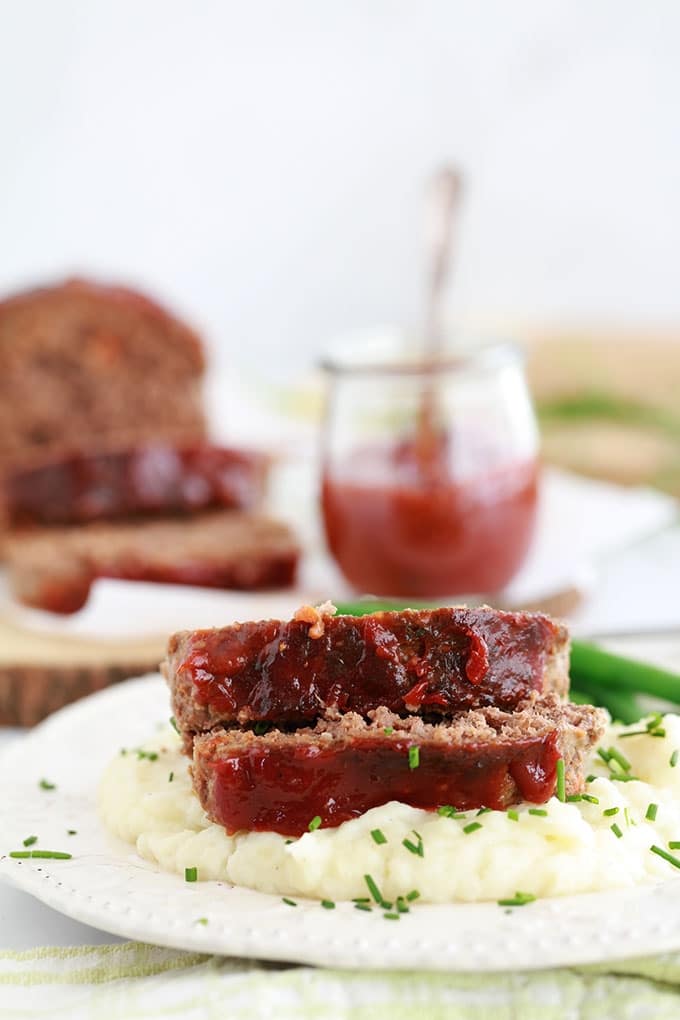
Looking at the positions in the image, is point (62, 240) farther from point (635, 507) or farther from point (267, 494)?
point (635, 507)

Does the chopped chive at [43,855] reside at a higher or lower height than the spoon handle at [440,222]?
lower

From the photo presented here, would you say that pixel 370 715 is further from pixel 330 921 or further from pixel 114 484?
pixel 114 484

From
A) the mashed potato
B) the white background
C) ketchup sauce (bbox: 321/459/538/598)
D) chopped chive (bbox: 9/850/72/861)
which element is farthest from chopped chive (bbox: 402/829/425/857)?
the white background

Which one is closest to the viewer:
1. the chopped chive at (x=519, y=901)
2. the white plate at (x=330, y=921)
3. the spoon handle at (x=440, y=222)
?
the white plate at (x=330, y=921)

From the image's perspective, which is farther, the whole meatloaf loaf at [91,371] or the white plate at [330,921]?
the whole meatloaf loaf at [91,371]

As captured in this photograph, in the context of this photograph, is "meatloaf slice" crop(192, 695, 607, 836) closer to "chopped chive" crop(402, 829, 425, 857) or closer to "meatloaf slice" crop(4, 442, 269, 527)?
"chopped chive" crop(402, 829, 425, 857)

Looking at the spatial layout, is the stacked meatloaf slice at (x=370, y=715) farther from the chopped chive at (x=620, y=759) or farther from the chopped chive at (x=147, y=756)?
the chopped chive at (x=147, y=756)

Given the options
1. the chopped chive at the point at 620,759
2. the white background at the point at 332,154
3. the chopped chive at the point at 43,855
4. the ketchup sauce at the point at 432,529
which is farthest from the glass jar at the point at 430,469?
the white background at the point at 332,154
